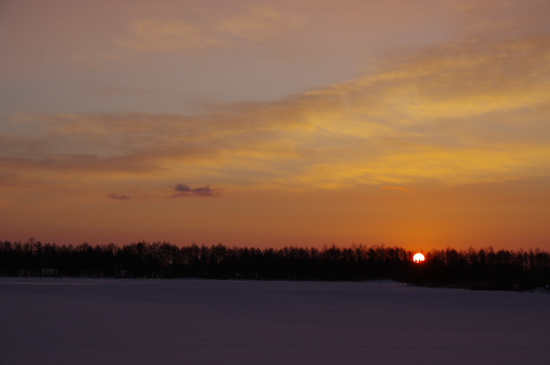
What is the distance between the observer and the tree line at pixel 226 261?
127000 millimetres

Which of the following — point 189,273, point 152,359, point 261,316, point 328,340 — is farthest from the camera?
point 189,273

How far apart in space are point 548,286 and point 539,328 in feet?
143

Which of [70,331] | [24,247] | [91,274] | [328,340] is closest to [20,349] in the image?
[70,331]

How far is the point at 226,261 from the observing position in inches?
5625

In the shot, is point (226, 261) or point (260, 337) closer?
point (260, 337)

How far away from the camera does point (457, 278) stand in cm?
7581

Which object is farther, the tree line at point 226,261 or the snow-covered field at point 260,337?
the tree line at point 226,261

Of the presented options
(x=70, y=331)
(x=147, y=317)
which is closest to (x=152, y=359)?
(x=70, y=331)

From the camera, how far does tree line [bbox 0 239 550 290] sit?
417 ft

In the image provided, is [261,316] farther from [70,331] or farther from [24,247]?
[24,247]

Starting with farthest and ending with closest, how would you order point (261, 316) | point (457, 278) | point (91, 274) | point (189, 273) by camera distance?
point (189, 273) → point (91, 274) → point (457, 278) → point (261, 316)

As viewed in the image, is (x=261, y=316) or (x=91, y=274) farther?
(x=91, y=274)

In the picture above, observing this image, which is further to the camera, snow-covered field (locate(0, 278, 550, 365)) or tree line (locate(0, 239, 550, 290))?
tree line (locate(0, 239, 550, 290))

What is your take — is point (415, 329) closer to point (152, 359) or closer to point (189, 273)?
point (152, 359)
